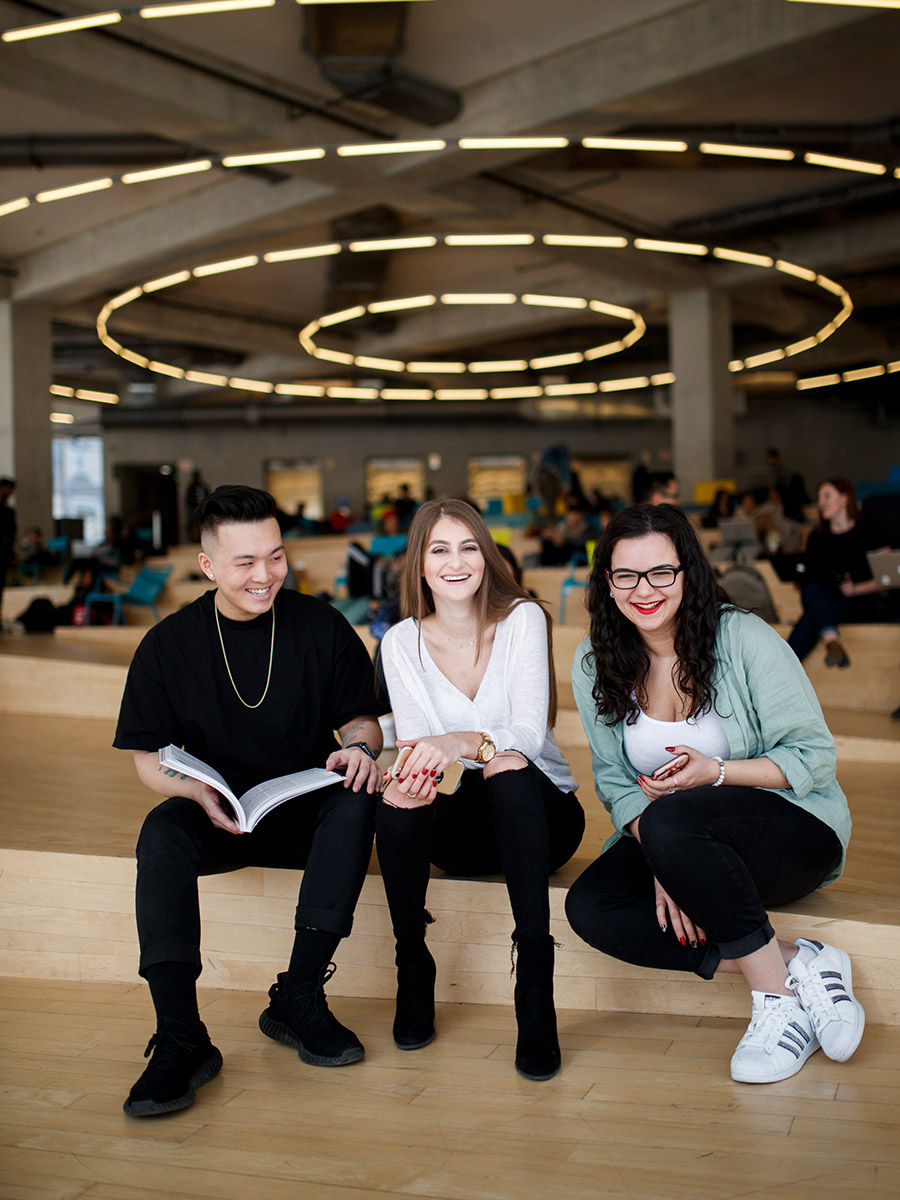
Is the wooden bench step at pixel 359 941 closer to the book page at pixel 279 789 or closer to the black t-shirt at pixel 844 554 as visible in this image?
the book page at pixel 279 789

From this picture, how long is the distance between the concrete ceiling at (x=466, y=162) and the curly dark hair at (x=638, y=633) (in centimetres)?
512

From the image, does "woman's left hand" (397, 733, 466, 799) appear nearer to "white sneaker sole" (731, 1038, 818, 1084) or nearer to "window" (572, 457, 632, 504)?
"white sneaker sole" (731, 1038, 818, 1084)

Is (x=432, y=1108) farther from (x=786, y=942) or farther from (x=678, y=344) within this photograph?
(x=678, y=344)

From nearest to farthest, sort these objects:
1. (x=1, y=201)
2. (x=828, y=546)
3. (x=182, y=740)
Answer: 1. (x=182, y=740)
2. (x=828, y=546)
3. (x=1, y=201)

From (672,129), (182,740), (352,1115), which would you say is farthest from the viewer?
(672,129)

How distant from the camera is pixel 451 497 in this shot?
231 centimetres

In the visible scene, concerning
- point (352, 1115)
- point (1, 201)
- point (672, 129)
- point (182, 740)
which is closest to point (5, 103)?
point (1, 201)

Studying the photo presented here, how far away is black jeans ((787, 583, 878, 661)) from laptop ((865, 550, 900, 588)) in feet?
0.64

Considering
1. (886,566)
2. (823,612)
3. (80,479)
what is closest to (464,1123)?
(823,612)

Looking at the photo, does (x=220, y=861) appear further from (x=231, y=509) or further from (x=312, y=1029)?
(x=231, y=509)

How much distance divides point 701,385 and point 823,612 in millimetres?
8169

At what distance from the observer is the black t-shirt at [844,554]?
5027 mm

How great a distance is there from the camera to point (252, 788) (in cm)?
206

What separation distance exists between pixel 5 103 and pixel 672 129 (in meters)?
5.05
